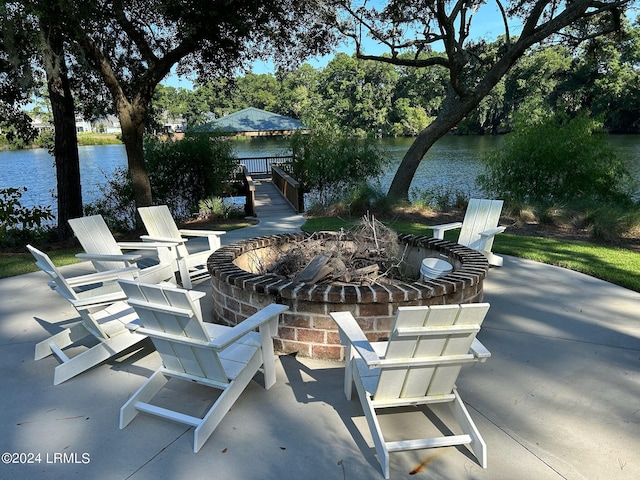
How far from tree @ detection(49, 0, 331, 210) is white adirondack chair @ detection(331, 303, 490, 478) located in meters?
6.26

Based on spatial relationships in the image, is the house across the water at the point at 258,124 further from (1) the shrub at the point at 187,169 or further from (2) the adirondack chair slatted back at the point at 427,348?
(2) the adirondack chair slatted back at the point at 427,348

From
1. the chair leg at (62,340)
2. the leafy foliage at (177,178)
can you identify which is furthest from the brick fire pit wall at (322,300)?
the leafy foliage at (177,178)

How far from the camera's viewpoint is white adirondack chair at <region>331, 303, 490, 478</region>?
6.80ft

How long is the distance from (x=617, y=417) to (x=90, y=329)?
354cm

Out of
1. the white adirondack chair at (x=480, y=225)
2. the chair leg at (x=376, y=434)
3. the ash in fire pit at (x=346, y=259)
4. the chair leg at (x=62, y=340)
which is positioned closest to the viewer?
A: the chair leg at (x=376, y=434)

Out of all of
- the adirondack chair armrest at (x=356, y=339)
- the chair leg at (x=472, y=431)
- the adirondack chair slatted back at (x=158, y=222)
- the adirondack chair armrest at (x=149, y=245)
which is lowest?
the chair leg at (x=472, y=431)

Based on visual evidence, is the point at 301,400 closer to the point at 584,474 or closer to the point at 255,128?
the point at 584,474

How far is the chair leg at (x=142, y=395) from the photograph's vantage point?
2.44m

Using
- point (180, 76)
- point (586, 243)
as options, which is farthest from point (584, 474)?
point (180, 76)

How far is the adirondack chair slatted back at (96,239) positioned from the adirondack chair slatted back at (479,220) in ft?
13.6

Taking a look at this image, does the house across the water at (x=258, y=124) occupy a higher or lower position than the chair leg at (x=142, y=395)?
higher

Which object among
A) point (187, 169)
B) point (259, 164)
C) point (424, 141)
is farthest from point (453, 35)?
point (259, 164)

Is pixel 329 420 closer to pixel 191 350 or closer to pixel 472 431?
pixel 472 431

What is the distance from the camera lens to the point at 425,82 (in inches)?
1891
